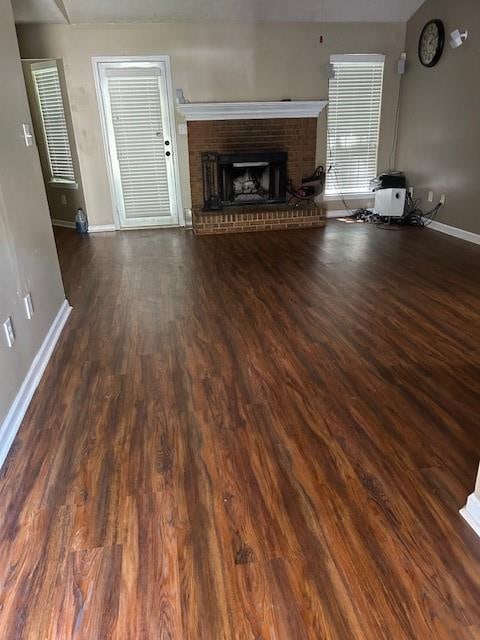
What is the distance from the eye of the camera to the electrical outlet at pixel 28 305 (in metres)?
2.49

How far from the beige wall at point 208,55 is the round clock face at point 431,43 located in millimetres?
510

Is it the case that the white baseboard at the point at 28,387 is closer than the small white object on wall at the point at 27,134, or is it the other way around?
the white baseboard at the point at 28,387

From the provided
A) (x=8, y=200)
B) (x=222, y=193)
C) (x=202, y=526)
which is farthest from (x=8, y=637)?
(x=222, y=193)

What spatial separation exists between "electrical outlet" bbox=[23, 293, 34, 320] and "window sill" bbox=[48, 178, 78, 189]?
159 inches

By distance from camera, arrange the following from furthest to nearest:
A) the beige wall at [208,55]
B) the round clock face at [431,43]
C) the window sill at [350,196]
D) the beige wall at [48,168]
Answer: the window sill at [350,196], the beige wall at [48,168], the beige wall at [208,55], the round clock face at [431,43]

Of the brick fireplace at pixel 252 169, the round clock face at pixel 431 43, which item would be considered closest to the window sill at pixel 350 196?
the brick fireplace at pixel 252 169

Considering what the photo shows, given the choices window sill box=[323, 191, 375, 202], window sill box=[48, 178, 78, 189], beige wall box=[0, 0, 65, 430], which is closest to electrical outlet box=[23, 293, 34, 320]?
beige wall box=[0, 0, 65, 430]

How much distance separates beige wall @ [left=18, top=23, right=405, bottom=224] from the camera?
18.0 ft

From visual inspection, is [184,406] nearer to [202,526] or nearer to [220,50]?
[202,526]

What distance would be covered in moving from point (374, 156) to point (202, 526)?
241 inches

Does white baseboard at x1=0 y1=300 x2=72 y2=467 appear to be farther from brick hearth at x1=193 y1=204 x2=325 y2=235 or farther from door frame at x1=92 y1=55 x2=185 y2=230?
door frame at x1=92 y1=55 x2=185 y2=230

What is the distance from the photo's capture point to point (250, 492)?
5.53ft

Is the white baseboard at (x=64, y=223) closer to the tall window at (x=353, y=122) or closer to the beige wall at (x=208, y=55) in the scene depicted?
the beige wall at (x=208, y=55)

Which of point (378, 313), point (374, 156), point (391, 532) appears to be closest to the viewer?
point (391, 532)
